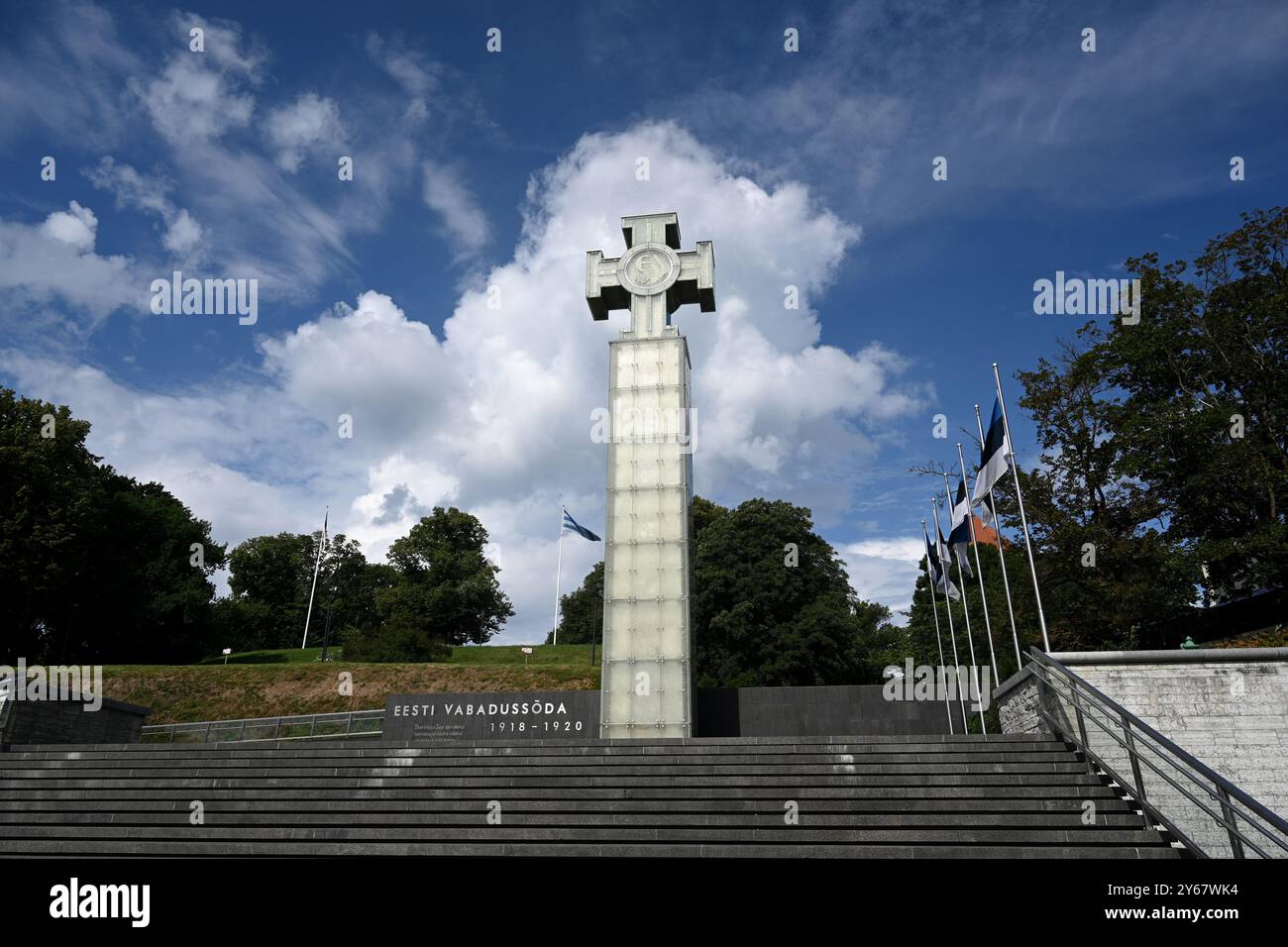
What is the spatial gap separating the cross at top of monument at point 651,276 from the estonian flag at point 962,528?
8.18 metres

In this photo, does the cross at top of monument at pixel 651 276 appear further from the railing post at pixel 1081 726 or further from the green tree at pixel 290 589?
the green tree at pixel 290 589

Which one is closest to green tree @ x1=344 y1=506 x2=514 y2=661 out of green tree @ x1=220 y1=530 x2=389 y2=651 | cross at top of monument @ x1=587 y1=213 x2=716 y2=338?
green tree @ x1=220 y1=530 x2=389 y2=651

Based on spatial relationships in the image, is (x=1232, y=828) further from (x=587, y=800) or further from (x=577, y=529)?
(x=577, y=529)

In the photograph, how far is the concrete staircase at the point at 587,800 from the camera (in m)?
9.48

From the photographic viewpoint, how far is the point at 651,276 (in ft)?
69.8

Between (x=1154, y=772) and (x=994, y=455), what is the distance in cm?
818

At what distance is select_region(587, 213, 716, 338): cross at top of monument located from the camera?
68.9 ft

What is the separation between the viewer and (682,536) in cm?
1908

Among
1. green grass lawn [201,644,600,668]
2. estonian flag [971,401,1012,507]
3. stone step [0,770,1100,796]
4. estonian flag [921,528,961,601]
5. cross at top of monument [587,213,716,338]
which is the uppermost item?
cross at top of monument [587,213,716,338]

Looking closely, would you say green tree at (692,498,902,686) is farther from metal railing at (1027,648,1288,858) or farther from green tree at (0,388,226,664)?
green tree at (0,388,226,664)

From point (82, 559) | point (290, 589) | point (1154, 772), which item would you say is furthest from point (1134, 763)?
point (290, 589)

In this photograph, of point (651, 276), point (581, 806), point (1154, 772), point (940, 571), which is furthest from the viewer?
point (940, 571)

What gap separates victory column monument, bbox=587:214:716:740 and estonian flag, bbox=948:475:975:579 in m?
6.59
